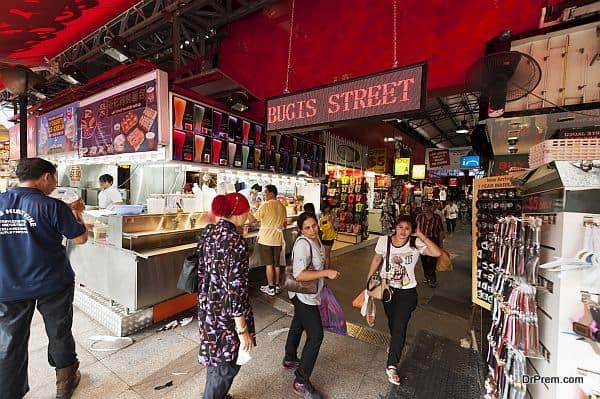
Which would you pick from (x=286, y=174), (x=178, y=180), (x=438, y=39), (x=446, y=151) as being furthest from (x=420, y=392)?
(x=446, y=151)

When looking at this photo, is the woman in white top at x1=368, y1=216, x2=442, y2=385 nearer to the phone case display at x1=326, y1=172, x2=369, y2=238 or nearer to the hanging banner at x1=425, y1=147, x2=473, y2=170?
the phone case display at x1=326, y1=172, x2=369, y2=238

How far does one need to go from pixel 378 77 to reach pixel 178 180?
7.23 m

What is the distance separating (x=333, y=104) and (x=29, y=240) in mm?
2914

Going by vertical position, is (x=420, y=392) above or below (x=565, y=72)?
below

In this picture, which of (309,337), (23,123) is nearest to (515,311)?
(309,337)

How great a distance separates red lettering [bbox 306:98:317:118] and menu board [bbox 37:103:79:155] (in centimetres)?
620

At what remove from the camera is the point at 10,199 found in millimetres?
2188

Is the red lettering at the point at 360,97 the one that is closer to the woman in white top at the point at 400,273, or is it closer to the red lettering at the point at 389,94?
the red lettering at the point at 389,94

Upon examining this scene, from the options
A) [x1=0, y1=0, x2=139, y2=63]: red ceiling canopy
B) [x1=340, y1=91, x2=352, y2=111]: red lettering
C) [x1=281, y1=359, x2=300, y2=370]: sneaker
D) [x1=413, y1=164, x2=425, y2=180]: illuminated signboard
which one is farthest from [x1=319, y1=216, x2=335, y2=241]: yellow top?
[x1=413, y1=164, x2=425, y2=180]: illuminated signboard

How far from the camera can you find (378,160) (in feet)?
38.1

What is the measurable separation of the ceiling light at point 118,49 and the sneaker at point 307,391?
19.2 ft

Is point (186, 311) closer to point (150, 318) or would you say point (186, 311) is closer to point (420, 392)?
point (150, 318)

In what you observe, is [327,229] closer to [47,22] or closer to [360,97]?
[360,97]

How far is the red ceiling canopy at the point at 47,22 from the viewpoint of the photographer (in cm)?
360
